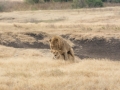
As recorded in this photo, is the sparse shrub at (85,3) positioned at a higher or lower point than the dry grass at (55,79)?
lower

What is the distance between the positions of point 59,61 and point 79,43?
10.2 meters

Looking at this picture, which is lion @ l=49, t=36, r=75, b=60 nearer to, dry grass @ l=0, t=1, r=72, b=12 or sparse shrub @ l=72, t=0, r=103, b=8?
sparse shrub @ l=72, t=0, r=103, b=8

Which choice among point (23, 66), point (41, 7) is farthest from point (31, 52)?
point (41, 7)

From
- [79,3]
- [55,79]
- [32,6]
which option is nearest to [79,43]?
[55,79]

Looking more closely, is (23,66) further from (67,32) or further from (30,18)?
(30,18)

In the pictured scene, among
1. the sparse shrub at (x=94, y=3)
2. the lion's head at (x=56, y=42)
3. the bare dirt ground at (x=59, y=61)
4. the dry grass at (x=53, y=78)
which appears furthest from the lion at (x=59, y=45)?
the sparse shrub at (x=94, y=3)

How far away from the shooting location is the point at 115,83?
9.12 metres

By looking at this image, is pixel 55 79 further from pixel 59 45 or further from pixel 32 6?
pixel 32 6

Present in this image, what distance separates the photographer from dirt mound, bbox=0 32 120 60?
2245 centimetres

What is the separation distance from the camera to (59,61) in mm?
13750

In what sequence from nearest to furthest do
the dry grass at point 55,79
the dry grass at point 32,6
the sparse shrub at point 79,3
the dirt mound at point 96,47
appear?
the dry grass at point 55,79
the dirt mound at point 96,47
the sparse shrub at point 79,3
the dry grass at point 32,6

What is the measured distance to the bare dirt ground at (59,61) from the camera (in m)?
9.09

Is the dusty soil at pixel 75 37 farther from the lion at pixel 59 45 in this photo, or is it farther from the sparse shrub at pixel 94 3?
the sparse shrub at pixel 94 3

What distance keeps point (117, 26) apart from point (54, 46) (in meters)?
13.8
